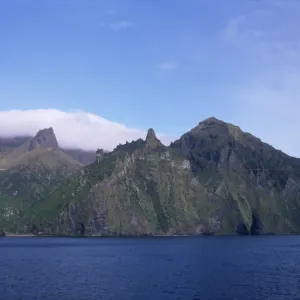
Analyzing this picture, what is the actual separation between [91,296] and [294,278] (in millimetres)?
53578

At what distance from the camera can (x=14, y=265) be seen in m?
163

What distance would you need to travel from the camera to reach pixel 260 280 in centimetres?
12150

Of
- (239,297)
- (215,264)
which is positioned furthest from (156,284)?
(215,264)

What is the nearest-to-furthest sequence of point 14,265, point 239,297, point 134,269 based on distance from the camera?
1. point 239,297
2. point 134,269
3. point 14,265

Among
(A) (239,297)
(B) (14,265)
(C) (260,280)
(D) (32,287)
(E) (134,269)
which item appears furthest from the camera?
(B) (14,265)

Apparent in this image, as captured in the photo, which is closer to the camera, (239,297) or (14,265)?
(239,297)

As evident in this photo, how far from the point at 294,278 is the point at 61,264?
2948 inches

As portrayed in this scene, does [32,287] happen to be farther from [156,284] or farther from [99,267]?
[99,267]

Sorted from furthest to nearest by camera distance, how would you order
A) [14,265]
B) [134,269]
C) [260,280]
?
[14,265]
[134,269]
[260,280]

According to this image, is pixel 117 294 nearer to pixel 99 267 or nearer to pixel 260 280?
pixel 260 280

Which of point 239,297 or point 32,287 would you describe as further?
point 32,287

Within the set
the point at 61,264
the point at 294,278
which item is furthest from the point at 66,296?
the point at 61,264

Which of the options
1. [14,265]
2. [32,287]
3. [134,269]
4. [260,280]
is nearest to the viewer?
[32,287]

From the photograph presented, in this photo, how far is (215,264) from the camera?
538 feet
